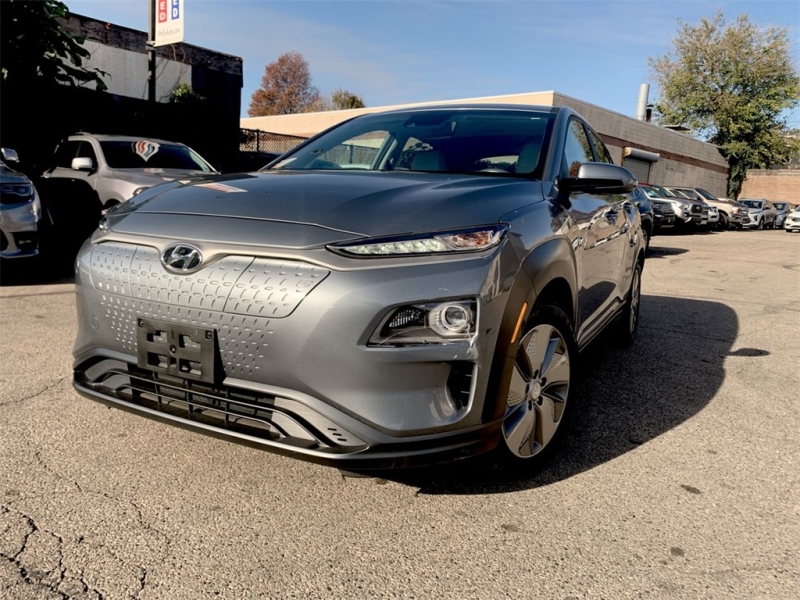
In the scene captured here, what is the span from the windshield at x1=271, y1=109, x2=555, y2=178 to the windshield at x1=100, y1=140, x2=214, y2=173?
5574 mm

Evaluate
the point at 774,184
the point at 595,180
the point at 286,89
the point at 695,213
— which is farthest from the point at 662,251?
the point at 286,89

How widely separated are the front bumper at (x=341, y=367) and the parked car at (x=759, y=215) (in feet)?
94.4

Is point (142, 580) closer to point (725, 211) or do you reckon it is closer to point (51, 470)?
point (51, 470)

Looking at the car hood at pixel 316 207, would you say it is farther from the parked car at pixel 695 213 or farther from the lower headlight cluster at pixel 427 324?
the parked car at pixel 695 213

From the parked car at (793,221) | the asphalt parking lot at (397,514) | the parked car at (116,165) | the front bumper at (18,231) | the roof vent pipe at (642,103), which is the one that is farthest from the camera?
the roof vent pipe at (642,103)

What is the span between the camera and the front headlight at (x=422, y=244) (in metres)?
2.25

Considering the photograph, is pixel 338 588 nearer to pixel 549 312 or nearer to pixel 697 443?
pixel 549 312

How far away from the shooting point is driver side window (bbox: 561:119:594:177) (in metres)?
3.49

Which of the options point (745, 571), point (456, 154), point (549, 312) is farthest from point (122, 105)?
point (745, 571)

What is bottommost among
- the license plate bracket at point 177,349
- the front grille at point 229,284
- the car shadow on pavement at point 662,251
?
the car shadow on pavement at point 662,251

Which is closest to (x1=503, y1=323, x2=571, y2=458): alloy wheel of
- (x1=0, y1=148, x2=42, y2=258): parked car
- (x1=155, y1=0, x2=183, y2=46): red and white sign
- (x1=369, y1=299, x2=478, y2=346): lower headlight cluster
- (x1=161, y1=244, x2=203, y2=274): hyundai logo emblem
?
(x1=369, y1=299, x2=478, y2=346): lower headlight cluster

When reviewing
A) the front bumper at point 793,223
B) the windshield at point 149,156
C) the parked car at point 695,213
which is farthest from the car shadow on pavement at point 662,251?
the front bumper at point 793,223

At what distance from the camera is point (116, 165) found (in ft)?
28.3

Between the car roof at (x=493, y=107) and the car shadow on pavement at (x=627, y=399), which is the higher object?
the car roof at (x=493, y=107)
